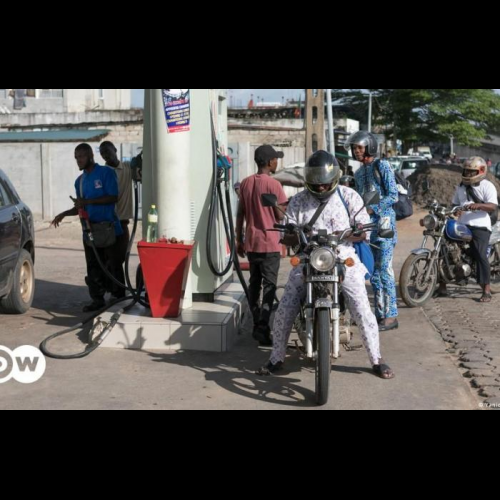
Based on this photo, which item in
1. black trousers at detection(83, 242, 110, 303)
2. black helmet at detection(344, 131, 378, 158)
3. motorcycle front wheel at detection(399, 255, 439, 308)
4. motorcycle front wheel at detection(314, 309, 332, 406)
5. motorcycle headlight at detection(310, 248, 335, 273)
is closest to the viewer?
motorcycle front wheel at detection(314, 309, 332, 406)

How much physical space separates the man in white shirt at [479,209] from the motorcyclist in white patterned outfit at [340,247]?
3.67m

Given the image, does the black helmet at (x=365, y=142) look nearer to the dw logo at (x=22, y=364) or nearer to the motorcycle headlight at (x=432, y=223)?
the motorcycle headlight at (x=432, y=223)

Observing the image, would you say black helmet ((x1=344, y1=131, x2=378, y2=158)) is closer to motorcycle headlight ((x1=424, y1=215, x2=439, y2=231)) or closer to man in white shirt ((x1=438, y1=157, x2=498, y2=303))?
motorcycle headlight ((x1=424, y1=215, x2=439, y2=231))

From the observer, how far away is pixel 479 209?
350 inches

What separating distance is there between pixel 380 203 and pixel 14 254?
4001 mm

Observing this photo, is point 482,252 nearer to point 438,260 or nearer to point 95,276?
point 438,260

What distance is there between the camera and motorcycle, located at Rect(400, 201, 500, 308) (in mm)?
8672

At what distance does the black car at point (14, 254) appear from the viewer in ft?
25.4

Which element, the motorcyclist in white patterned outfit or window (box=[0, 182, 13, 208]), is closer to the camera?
the motorcyclist in white patterned outfit

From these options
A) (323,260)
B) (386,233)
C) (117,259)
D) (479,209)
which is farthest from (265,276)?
(479,209)

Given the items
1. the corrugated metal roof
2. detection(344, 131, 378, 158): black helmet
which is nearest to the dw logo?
detection(344, 131, 378, 158): black helmet

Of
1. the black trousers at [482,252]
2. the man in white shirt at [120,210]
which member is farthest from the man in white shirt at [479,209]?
the man in white shirt at [120,210]

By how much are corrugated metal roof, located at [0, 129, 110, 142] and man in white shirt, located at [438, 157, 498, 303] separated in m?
13.9
